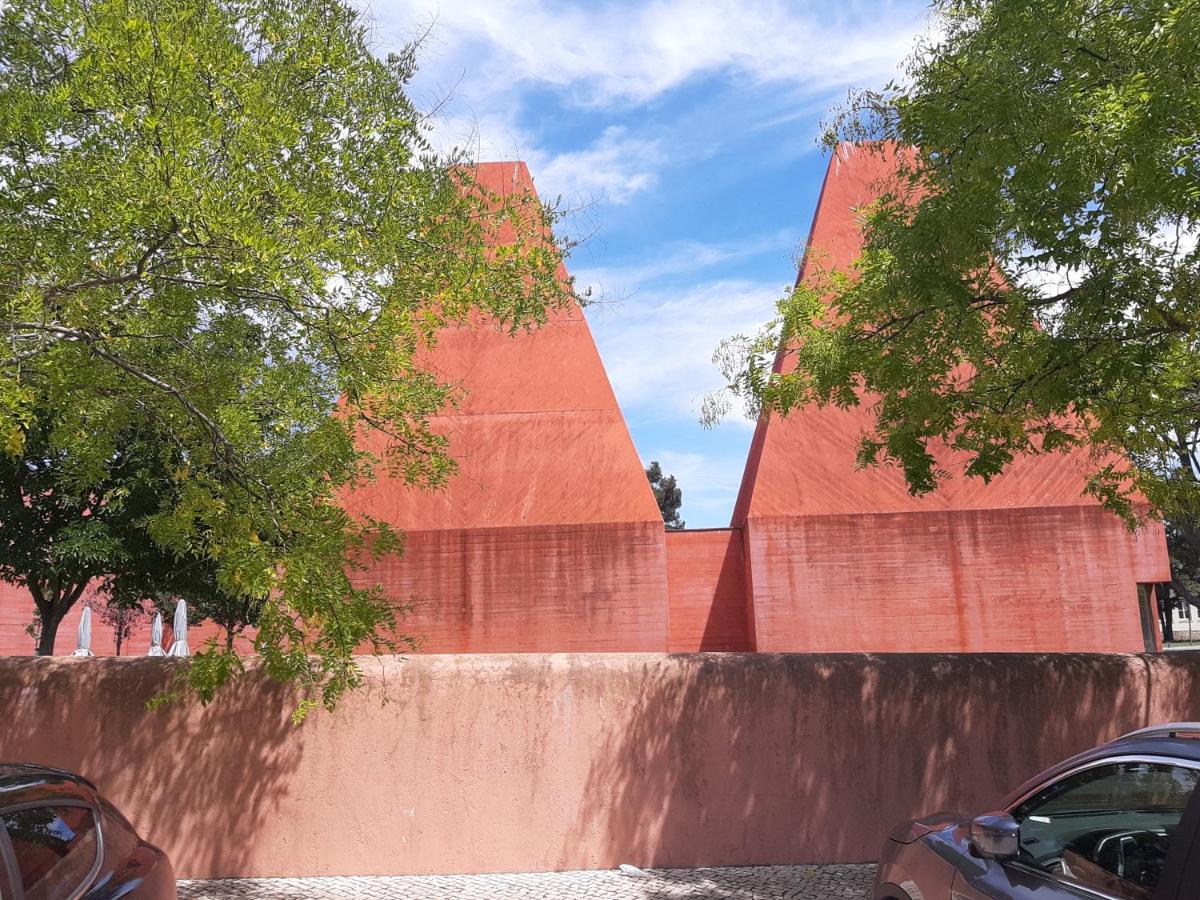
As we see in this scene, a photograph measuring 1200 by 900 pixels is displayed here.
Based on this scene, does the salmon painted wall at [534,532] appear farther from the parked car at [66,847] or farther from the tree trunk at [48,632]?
the parked car at [66,847]

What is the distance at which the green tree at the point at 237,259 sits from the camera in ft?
17.6

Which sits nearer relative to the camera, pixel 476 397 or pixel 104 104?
pixel 104 104

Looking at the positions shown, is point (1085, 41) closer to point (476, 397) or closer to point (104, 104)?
point (104, 104)

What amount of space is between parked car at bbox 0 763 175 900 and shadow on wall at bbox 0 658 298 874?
3.61 m

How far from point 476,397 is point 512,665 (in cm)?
849

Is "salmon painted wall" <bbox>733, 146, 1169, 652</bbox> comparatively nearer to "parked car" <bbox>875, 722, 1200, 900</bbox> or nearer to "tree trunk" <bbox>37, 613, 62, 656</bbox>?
"parked car" <bbox>875, 722, 1200, 900</bbox>

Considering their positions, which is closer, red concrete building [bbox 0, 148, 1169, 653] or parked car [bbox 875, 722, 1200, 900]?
parked car [bbox 875, 722, 1200, 900]

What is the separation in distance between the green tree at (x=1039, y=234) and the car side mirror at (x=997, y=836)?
12.7ft

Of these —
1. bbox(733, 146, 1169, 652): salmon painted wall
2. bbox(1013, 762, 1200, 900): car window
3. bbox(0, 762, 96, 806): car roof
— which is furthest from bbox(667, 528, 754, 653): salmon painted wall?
bbox(0, 762, 96, 806): car roof

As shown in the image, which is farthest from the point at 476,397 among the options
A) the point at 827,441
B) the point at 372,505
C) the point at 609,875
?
the point at 609,875

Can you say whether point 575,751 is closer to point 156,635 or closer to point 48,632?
point 48,632

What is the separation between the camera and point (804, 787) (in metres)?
6.75

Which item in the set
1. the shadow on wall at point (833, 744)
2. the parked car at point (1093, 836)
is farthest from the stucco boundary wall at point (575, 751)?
the parked car at point (1093, 836)

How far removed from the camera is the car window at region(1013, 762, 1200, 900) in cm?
254
